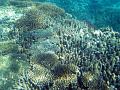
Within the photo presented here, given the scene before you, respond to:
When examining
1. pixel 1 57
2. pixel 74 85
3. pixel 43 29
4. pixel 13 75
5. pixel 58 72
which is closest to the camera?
pixel 74 85

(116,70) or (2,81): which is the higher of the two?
(116,70)

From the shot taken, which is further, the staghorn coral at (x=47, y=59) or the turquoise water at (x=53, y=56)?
the staghorn coral at (x=47, y=59)

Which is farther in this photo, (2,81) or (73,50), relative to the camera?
(73,50)

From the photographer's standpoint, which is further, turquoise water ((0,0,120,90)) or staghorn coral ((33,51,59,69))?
staghorn coral ((33,51,59,69))

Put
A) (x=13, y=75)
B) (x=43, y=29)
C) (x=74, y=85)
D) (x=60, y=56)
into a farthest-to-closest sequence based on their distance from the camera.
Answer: (x=43, y=29)
(x=60, y=56)
(x=13, y=75)
(x=74, y=85)

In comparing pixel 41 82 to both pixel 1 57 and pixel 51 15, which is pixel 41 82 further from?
pixel 51 15

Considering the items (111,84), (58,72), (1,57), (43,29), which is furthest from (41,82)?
(43,29)

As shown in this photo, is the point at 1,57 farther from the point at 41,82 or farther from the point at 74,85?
the point at 74,85
